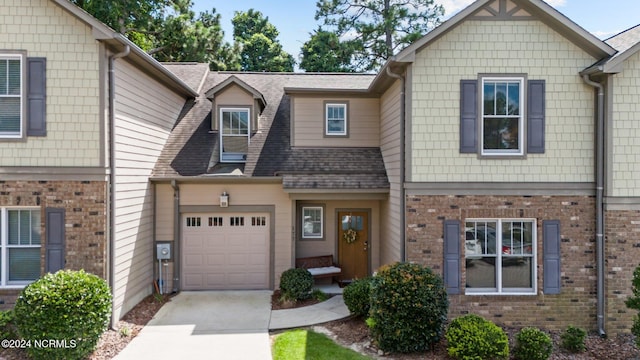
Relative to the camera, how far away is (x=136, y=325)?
861 cm

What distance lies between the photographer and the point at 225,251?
11.1 metres

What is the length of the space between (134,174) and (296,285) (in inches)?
182

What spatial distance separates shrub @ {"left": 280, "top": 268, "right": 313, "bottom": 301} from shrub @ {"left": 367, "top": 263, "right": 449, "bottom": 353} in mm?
2839

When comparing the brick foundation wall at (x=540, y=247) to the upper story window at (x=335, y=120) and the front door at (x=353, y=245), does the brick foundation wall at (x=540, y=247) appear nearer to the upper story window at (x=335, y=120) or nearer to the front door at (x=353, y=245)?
the front door at (x=353, y=245)

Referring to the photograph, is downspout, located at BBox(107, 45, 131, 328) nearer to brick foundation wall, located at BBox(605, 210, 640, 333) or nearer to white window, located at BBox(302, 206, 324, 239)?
white window, located at BBox(302, 206, 324, 239)

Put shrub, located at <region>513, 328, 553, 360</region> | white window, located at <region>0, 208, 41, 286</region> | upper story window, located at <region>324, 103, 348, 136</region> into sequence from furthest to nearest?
upper story window, located at <region>324, 103, 348, 136</region> < white window, located at <region>0, 208, 41, 286</region> < shrub, located at <region>513, 328, 553, 360</region>

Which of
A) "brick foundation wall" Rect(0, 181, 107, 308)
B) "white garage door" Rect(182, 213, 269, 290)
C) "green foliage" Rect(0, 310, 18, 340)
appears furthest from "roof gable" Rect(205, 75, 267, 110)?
"green foliage" Rect(0, 310, 18, 340)

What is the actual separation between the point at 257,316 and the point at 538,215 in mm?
6441

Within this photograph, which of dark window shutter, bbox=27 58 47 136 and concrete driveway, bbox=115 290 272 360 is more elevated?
dark window shutter, bbox=27 58 47 136

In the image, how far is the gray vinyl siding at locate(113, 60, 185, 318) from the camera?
340 inches

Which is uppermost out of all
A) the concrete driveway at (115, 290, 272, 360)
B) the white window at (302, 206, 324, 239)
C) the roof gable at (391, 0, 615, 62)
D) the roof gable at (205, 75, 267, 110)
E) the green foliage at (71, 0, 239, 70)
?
the green foliage at (71, 0, 239, 70)

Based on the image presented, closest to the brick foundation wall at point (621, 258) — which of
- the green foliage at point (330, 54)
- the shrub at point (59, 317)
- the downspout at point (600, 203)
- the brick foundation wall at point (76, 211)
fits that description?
the downspout at point (600, 203)

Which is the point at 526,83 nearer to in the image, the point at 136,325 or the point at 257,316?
the point at 257,316

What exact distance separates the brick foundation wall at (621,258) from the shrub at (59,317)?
9.95m
